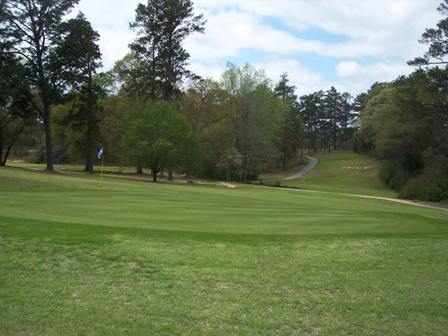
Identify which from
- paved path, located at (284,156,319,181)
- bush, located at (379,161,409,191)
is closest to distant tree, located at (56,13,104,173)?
paved path, located at (284,156,319,181)

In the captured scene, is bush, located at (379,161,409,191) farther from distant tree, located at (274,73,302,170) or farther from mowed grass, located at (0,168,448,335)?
mowed grass, located at (0,168,448,335)

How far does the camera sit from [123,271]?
23.7 feet

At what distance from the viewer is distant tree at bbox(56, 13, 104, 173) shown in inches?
1708

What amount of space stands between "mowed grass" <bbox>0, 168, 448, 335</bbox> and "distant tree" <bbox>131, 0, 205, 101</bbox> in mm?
43213

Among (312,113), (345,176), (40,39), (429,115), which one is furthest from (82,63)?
(312,113)

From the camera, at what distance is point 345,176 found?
7875cm

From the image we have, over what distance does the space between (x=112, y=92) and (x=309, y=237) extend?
199 feet

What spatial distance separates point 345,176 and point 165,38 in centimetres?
4364

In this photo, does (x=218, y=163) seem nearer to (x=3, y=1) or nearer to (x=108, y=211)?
(x=3, y=1)

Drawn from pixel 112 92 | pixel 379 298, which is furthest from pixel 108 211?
pixel 112 92

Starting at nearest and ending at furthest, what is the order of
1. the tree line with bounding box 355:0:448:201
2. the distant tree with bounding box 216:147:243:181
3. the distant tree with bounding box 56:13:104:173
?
1. the tree line with bounding box 355:0:448:201
2. the distant tree with bounding box 56:13:104:173
3. the distant tree with bounding box 216:147:243:181

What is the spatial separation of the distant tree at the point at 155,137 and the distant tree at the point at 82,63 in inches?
276

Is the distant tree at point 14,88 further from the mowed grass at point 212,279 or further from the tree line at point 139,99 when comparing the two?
the mowed grass at point 212,279

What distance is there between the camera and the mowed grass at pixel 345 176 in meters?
65.6
